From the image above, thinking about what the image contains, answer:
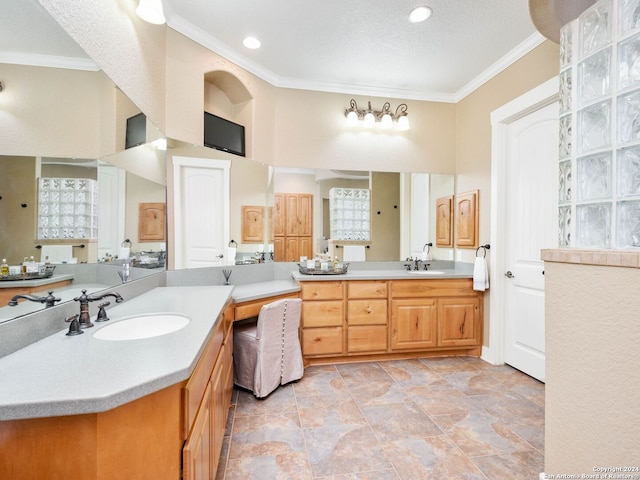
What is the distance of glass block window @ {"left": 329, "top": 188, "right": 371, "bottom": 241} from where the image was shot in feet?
10.5

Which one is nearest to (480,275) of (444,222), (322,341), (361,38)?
(444,222)

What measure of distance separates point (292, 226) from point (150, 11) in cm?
194

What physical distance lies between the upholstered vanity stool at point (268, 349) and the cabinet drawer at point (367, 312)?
24.6 inches

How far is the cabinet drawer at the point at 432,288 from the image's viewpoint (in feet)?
9.44

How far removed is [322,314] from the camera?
2742 mm

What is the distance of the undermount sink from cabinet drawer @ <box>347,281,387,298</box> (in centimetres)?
165

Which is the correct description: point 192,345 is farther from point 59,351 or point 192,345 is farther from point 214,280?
point 214,280

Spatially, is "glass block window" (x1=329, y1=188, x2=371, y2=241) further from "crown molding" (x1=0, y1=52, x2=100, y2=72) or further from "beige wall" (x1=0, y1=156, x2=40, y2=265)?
"beige wall" (x1=0, y1=156, x2=40, y2=265)

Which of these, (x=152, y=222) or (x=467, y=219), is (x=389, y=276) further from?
(x=152, y=222)

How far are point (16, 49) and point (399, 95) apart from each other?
10.4 ft

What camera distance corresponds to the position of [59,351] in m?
0.98

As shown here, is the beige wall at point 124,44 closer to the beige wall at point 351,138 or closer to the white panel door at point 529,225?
the beige wall at point 351,138

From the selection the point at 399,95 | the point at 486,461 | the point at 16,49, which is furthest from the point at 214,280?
the point at 399,95

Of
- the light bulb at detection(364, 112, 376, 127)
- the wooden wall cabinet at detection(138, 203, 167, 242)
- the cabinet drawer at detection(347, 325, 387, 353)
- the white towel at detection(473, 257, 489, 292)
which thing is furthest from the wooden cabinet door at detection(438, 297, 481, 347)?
the wooden wall cabinet at detection(138, 203, 167, 242)
